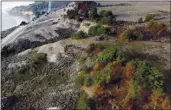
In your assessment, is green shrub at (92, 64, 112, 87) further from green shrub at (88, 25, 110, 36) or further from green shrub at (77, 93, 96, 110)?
green shrub at (88, 25, 110, 36)

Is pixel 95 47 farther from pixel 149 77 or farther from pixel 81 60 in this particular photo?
pixel 149 77

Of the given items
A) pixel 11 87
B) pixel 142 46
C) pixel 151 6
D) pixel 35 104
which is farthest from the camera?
pixel 151 6

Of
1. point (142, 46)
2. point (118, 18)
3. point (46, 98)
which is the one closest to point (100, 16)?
point (118, 18)

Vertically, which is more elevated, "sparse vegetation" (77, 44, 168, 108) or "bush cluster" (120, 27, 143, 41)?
"bush cluster" (120, 27, 143, 41)

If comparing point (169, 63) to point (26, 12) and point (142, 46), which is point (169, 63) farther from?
point (26, 12)

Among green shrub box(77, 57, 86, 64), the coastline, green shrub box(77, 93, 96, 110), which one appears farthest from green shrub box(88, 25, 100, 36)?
the coastline

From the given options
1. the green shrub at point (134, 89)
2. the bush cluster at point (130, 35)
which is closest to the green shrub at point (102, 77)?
the green shrub at point (134, 89)

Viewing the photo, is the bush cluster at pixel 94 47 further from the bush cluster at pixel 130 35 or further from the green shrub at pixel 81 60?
the bush cluster at pixel 130 35

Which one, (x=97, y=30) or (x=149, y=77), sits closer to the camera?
(x=149, y=77)

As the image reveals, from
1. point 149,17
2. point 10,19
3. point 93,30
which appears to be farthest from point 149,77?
point 10,19

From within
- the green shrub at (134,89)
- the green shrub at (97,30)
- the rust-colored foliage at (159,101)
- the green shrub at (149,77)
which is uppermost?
the green shrub at (97,30)

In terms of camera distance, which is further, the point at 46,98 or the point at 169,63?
the point at 169,63
